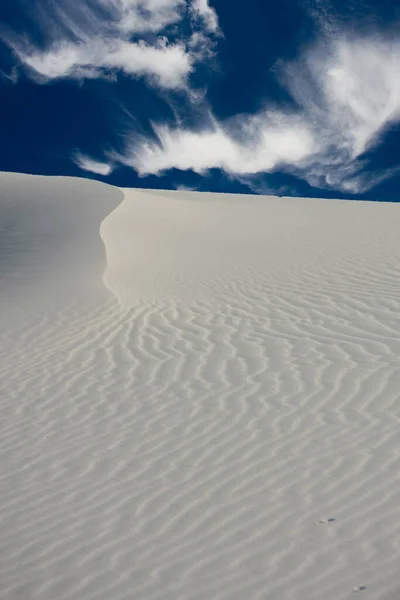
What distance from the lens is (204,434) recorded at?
5.25 meters

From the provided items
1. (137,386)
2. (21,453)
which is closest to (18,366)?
(137,386)

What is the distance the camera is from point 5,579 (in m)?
3.58

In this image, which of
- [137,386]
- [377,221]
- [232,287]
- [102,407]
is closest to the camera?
[102,407]

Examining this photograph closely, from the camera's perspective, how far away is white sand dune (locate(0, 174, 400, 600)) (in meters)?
3.54

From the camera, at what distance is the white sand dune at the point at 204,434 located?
3539 millimetres

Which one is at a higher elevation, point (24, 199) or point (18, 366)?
point (24, 199)

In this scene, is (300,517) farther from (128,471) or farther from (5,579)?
(5,579)

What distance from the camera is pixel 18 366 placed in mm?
7945

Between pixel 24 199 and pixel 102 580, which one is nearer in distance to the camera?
pixel 102 580

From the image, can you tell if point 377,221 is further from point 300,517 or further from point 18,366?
point 300,517

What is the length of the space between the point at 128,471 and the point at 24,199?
19213 mm

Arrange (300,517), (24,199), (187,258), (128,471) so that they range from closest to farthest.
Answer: (300,517)
(128,471)
(187,258)
(24,199)

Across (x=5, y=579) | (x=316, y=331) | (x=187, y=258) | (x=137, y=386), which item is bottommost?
(x=5, y=579)

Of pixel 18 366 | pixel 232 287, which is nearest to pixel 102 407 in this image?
pixel 18 366
